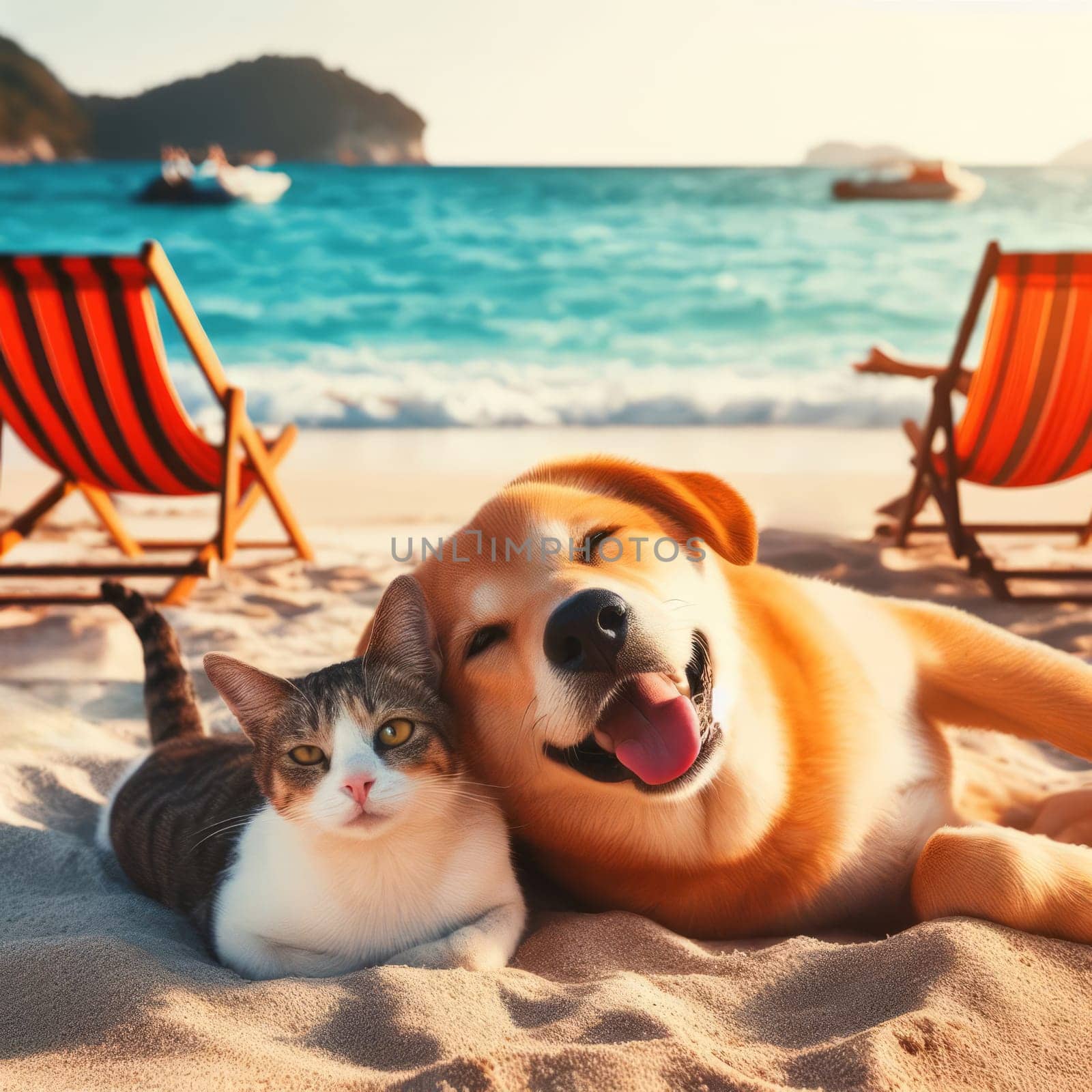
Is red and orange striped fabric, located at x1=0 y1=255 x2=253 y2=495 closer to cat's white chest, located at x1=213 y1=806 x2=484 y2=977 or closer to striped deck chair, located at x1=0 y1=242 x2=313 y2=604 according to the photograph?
striped deck chair, located at x1=0 y1=242 x2=313 y2=604

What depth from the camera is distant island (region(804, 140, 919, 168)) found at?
90.0 ft

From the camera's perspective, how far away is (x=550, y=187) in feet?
77.3

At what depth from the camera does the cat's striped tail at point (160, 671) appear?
2.45 meters

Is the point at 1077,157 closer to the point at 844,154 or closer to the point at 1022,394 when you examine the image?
the point at 844,154

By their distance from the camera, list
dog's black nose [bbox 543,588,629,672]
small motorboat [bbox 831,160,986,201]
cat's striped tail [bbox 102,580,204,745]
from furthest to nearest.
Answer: small motorboat [bbox 831,160,986,201] → cat's striped tail [bbox 102,580,204,745] → dog's black nose [bbox 543,588,629,672]

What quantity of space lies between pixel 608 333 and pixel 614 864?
13.3 meters

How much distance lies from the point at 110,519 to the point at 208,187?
20911 millimetres

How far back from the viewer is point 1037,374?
13.2ft

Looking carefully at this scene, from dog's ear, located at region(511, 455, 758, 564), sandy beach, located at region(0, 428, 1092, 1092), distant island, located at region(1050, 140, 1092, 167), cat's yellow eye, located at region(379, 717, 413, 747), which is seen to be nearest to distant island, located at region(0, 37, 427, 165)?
distant island, located at region(1050, 140, 1092, 167)

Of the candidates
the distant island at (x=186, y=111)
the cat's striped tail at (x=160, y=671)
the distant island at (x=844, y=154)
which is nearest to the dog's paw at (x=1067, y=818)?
the cat's striped tail at (x=160, y=671)

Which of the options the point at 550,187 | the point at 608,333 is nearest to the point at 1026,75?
the point at 550,187

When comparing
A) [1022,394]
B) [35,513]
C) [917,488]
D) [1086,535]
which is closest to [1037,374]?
[1022,394]

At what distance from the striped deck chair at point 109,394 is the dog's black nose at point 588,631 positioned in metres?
→ 2.96

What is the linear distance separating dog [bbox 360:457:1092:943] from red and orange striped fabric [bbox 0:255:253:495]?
8.82 ft
